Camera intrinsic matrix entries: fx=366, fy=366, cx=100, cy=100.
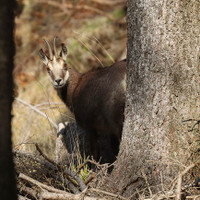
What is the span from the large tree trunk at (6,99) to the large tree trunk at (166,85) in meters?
1.62

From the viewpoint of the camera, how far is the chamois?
16.5ft

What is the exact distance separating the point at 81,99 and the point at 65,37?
14.2 ft

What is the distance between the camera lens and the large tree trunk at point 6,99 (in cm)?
179

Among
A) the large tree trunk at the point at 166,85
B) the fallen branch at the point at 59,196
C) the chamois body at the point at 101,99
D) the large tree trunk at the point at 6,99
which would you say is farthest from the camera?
the chamois body at the point at 101,99

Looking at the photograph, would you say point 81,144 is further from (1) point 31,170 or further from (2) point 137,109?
(2) point 137,109

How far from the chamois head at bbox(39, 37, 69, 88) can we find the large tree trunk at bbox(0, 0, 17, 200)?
12.8 feet

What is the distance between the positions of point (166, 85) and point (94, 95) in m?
2.23

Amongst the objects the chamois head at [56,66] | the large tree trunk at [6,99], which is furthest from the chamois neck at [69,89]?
the large tree trunk at [6,99]

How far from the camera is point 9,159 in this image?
74.8 inches

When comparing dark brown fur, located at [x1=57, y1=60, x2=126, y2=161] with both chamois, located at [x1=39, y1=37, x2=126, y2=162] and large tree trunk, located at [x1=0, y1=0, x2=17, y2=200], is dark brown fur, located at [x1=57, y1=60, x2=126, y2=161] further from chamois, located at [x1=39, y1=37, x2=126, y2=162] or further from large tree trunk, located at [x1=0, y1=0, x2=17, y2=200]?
large tree trunk, located at [x1=0, y1=0, x2=17, y2=200]

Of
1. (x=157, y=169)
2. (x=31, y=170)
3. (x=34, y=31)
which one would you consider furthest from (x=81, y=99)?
(x=34, y=31)

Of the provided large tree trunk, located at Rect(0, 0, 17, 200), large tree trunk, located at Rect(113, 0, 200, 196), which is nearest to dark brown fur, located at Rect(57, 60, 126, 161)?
large tree trunk, located at Rect(113, 0, 200, 196)

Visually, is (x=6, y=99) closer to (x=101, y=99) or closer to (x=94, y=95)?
(x=101, y=99)

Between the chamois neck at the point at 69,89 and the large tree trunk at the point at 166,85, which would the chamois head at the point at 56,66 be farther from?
the large tree trunk at the point at 166,85
